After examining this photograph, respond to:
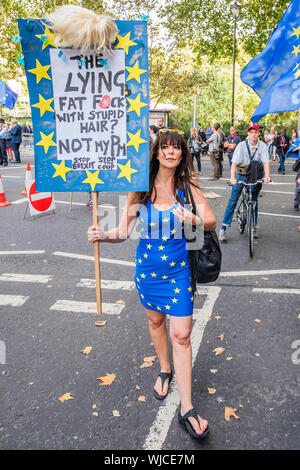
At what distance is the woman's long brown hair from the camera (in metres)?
2.72

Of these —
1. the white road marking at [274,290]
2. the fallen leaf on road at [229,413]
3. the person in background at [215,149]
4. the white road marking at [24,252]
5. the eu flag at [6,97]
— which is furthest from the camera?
the person in background at [215,149]

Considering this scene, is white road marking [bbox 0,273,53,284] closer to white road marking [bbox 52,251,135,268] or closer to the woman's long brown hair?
white road marking [bbox 52,251,135,268]

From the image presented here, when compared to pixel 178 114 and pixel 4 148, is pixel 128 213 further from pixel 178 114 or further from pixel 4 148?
pixel 178 114

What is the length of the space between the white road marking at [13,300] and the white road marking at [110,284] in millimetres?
732

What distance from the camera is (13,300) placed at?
15.8ft

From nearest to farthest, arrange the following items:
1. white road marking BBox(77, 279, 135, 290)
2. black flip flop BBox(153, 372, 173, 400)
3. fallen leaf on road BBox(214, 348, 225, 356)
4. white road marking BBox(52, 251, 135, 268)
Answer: black flip flop BBox(153, 372, 173, 400) < fallen leaf on road BBox(214, 348, 225, 356) < white road marking BBox(77, 279, 135, 290) < white road marking BBox(52, 251, 135, 268)

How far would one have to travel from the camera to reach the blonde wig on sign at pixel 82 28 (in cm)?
261

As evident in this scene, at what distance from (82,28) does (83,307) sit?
3.00 metres

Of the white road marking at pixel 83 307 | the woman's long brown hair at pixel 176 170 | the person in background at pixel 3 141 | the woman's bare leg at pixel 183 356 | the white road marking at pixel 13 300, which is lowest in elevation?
the white road marking at pixel 83 307

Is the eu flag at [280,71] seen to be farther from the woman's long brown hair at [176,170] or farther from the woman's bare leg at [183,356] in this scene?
the woman's bare leg at [183,356]

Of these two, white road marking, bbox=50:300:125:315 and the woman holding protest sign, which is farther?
white road marking, bbox=50:300:125:315

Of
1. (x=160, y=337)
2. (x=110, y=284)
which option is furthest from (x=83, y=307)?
(x=160, y=337)

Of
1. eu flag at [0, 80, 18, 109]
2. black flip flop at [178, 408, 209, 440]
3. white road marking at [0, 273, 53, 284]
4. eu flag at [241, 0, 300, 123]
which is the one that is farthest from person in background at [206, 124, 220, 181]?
black flip flop at [178, 408, 209, 440]

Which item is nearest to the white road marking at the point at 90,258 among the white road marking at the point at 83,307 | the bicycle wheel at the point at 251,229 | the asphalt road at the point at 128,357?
the asphalt road at the point at 128,357
